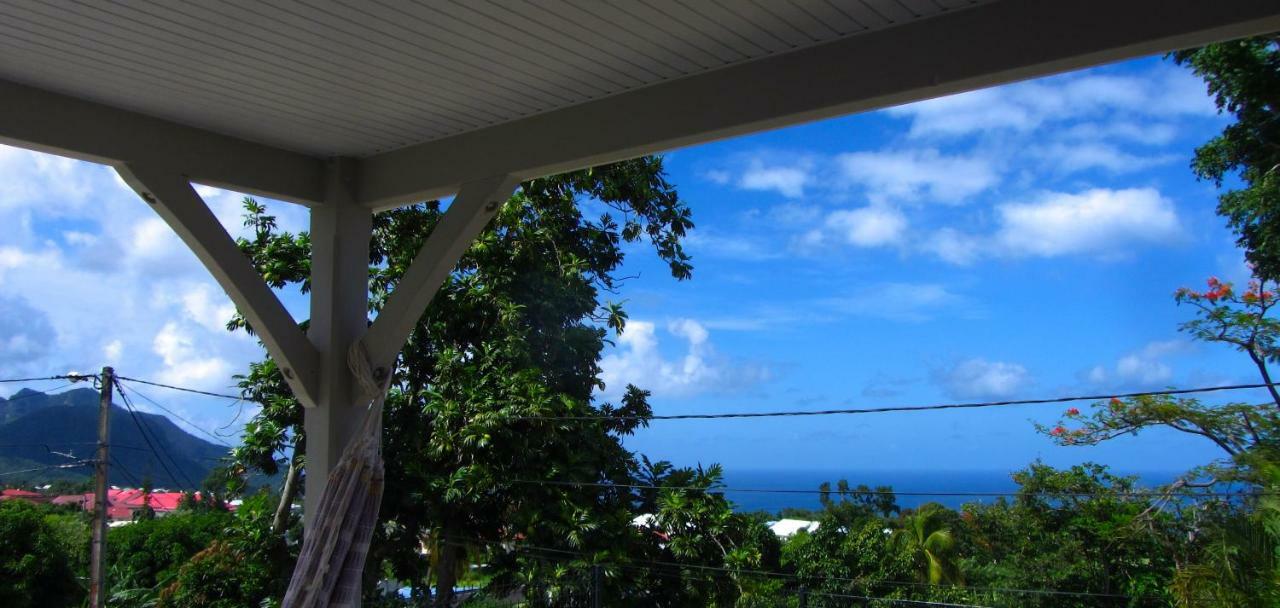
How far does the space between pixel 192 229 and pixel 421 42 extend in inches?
45.9

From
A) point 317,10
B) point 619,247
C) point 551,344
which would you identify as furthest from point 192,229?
point 619,247

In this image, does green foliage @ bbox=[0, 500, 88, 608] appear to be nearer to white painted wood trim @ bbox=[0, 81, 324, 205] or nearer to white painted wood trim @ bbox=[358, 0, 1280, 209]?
white painted wood trim @ bbox=[0, 81, 324, 205]

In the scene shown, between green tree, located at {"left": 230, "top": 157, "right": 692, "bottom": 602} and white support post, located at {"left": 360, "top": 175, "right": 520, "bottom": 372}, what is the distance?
6.64 ft

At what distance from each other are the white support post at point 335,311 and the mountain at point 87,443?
3.29 m

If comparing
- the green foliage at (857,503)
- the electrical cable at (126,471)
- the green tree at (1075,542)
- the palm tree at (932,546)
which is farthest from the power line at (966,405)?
the electrical cable at (126,471)

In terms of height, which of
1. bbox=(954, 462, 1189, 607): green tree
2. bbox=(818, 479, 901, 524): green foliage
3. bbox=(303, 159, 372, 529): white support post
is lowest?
bbox=(954, 462, 1189, 607): green tree

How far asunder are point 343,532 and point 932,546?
6984 mm

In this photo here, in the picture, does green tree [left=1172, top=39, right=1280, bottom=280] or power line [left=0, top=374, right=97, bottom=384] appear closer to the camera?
power line [left=0, top=374, right=97, bottom=384]

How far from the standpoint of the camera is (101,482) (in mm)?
7707

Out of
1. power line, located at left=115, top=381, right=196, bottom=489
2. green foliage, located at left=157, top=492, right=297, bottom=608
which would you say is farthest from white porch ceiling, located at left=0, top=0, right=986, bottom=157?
power line, located at left=115, top=381, right=196, bottom=489

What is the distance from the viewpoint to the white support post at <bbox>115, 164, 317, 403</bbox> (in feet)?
10.5

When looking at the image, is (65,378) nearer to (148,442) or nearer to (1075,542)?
(148,442)

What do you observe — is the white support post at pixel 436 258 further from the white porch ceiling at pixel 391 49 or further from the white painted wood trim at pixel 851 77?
the white porch ceiling at pixel 391 49

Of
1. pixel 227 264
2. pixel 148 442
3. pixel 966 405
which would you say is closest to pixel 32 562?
pixel 148 442
